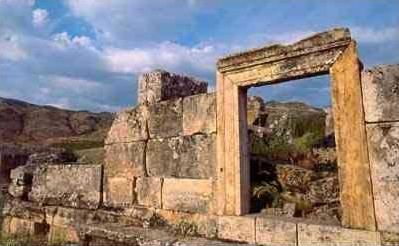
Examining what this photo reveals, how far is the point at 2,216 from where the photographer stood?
718cm

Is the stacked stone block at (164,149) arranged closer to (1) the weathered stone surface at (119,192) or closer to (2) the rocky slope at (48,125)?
(1) the weathered stone surface at (119,192)

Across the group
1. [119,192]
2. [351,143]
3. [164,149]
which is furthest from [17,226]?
[351,143]

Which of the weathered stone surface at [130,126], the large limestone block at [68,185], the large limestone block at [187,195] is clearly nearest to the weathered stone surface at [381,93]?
the large limestone block at [187,195]

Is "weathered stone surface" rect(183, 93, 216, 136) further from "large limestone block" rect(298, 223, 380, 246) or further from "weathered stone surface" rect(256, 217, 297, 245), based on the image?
"large limestone block" rect(298, 223, 380, 246)

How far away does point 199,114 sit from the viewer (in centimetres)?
520

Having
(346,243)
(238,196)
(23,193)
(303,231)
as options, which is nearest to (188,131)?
(238,196)

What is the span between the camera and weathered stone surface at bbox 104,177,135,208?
586cm

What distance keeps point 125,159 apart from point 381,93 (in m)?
3.81

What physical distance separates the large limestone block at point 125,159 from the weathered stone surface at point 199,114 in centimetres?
92

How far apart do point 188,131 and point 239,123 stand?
0.86 meters

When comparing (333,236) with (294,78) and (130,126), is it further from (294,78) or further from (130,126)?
(130,126)

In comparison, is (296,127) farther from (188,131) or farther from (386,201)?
(386,201)

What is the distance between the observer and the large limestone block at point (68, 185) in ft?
20.7

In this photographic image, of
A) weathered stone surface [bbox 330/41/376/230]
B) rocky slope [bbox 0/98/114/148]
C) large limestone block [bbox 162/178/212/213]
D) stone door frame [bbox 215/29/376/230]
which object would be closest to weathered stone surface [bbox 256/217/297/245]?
stone door frame [bbox 215/29/376/230]
